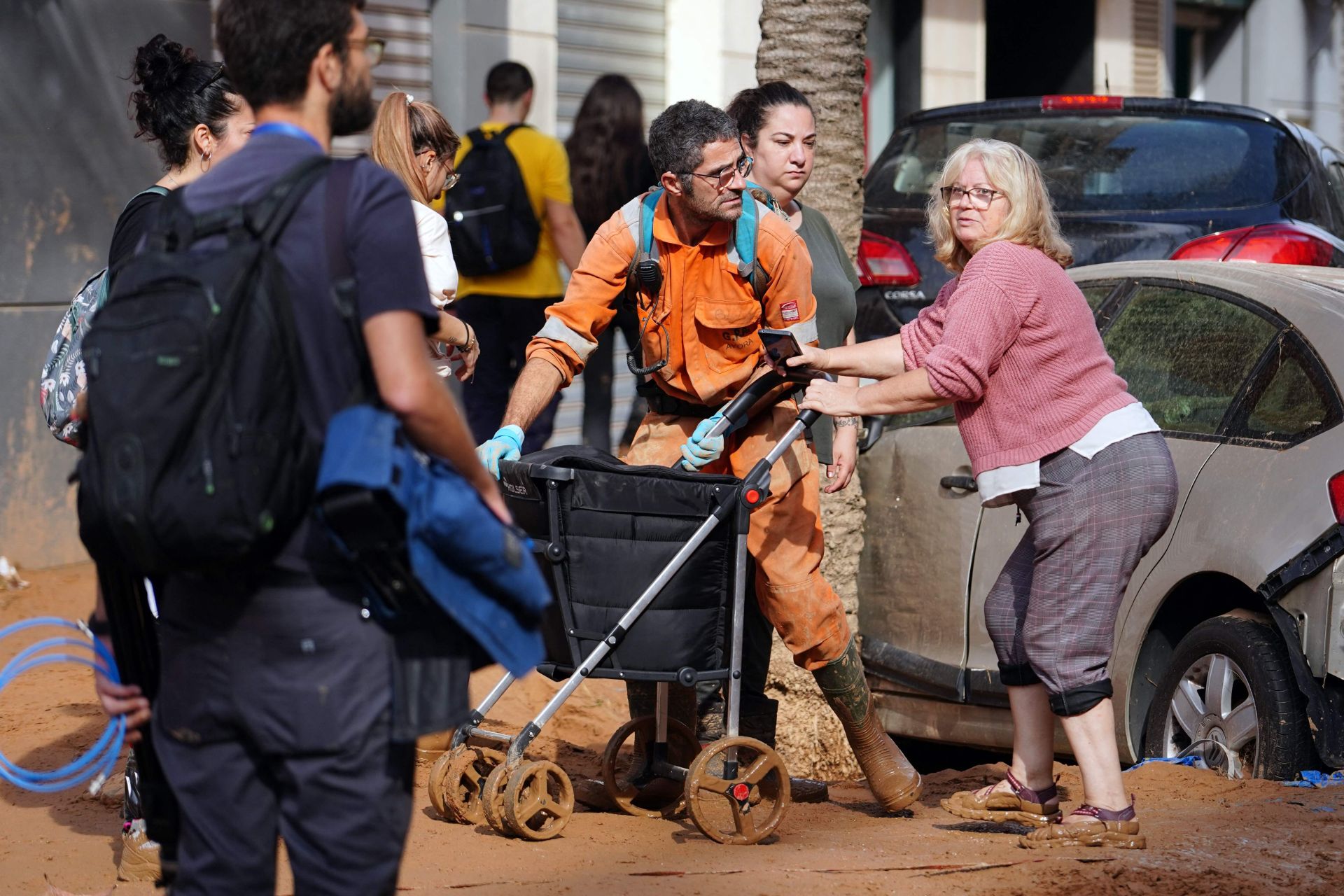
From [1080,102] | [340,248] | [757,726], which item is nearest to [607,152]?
[1080,102]

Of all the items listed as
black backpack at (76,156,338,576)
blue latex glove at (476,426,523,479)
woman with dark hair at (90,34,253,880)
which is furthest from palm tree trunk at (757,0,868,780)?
black backpack at (76,156,338,576)

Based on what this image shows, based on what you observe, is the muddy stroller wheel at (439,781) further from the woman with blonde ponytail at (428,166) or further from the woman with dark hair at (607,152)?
the woman with dark hair at (607,152)

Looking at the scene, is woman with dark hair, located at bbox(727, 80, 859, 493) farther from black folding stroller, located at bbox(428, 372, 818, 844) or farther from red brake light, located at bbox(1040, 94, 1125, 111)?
red brake light, located at bbox(1040, 94, 1125, 111)

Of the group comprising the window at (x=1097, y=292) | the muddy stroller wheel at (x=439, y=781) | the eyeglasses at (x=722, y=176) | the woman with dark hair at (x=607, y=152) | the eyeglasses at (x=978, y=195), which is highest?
the woman with dark hair at (x=607, y=152)

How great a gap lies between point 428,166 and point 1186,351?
8.34ft

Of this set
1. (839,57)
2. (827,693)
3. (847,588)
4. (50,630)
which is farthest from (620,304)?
(50,630)

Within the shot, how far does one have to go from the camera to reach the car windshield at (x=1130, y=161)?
7480 millimetres

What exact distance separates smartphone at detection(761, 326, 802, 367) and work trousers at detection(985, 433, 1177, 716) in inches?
29.0

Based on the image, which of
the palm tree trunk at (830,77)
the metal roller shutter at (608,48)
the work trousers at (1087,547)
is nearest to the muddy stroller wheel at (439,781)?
the work trousers at (1087,547)

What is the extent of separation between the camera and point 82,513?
98.6 inches

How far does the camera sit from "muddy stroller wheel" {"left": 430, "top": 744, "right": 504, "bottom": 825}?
4.68 m

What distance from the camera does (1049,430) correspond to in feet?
14.0

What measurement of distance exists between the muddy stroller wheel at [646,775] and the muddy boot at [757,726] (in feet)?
0.76

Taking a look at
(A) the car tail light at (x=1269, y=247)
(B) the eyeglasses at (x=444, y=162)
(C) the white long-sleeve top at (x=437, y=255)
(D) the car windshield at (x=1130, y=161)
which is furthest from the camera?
(D) the car windshield at (x=1130, y=161)
